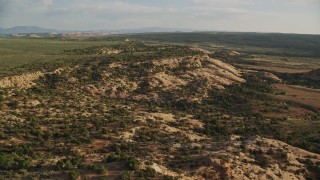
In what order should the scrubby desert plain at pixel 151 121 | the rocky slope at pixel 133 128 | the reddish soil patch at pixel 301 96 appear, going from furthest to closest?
→ 1. the reddish soil patch at pixel 301 96
2. the scrubby desert plain at pixel 151 121
3. the rocky slope at pixel 133 128

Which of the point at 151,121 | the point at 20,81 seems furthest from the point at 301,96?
the point at 20,81

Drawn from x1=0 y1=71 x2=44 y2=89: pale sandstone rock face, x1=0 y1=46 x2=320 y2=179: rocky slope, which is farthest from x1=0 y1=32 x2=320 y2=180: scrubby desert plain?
x1=0 y1=71 x2=44 y2=89: pale sandstone rock face

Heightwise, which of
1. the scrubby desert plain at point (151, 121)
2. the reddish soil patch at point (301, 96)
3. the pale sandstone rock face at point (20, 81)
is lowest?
the reddish soil patch at point (301, 96)

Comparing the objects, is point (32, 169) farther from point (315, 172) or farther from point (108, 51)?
point (108, 51)

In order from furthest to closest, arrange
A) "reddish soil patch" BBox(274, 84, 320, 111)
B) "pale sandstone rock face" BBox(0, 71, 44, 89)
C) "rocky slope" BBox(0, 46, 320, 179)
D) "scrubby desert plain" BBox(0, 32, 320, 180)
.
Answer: "reddish soil patch" BBox(274, 84, 320, 111) < "pale sandstone rock face" BBox(0, 71, 44, 89) < "scrubby desert plain" BBox(0, 32, 320, 180) < "rocky slope" BBox(0, 46, 320, 179)

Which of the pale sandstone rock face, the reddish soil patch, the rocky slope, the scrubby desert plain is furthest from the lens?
the reddish soil patch

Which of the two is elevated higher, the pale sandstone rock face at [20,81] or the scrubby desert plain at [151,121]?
the pale sandstone rock face at [20,81]

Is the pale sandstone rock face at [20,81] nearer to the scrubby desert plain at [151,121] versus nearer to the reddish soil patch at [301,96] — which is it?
the scrubby desert plain at [151,121]

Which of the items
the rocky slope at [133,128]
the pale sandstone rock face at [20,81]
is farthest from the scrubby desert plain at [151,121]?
the pale sandstone rock face at [20,81]

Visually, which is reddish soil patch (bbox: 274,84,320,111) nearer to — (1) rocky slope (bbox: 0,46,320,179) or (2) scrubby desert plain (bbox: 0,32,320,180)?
(2) scrubby desert plain (bbox: 0,32,320,180)

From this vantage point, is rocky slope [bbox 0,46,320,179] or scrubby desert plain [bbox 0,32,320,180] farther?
scrubby desert plain [bbox 0,32,320,180]
